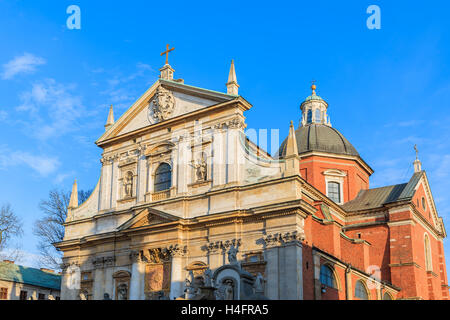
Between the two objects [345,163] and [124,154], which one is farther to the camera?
[345,163]

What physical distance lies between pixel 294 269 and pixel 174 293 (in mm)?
6609

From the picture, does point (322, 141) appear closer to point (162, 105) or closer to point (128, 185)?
point (162, 105)

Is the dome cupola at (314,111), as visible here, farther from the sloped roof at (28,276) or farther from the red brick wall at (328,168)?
the sloped roof at (28,276)

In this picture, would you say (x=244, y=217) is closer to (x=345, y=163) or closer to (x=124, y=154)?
(x=124, y=154)

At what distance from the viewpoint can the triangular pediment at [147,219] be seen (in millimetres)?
28859

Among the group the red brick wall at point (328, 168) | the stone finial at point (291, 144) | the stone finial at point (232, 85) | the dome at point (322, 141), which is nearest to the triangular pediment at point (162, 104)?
the stone finial at point (232, 85)

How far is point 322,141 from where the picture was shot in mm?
40125

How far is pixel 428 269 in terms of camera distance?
35.8 meters

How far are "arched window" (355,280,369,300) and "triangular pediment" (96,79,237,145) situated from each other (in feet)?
39.3

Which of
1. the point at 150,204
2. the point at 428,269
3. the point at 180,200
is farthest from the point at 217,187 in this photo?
the point at 428,269

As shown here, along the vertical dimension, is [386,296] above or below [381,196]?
below

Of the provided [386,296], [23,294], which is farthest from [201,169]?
[23,294]

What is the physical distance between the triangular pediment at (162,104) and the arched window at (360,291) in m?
12.0

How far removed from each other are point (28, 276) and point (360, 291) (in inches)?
948
